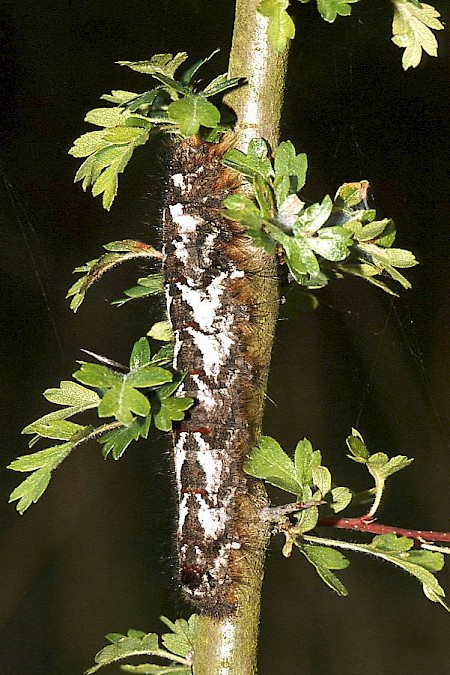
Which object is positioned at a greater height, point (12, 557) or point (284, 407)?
point (284, 407)

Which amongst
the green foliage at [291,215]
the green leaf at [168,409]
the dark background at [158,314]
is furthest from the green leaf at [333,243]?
the dark background at [158,314]

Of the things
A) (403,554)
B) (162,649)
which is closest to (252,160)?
(403,554)

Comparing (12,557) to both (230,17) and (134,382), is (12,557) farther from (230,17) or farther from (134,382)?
(134,382)

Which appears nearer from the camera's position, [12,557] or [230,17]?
[230,17]

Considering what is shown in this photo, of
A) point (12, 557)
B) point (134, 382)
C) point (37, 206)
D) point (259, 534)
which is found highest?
point (134, 382)

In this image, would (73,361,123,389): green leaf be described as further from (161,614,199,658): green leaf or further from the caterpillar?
(161,614,199,658): green leaf

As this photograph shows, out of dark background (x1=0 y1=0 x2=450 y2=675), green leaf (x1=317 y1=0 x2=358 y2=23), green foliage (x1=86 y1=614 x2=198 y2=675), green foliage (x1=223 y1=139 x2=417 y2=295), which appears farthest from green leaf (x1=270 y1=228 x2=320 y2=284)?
dark background (x1=0 y1=0 x2=450 y2=675)

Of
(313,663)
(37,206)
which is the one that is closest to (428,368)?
(313,663)
